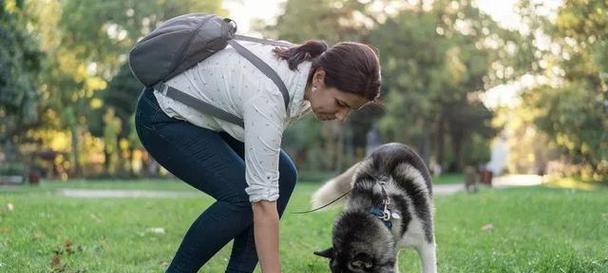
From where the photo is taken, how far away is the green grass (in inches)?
202

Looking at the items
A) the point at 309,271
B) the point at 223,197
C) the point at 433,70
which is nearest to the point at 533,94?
the point at 433,70

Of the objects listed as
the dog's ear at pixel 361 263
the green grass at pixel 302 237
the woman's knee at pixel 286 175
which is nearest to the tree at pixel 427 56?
the green grass at pixel 302 237

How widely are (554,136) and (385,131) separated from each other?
11.7m

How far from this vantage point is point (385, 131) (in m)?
36.0

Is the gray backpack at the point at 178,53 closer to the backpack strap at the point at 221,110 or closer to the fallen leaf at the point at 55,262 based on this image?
the backpack strap at the point at 221,110

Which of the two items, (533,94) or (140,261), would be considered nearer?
(140,261)

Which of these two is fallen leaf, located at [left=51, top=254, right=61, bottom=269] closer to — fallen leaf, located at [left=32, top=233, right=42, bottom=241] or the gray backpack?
fallen leaf, located at [left=32, top=233, right=42, bottom=241]

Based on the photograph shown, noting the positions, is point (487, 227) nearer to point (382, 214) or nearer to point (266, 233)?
point (382, 214)

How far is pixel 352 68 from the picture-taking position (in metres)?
3.06

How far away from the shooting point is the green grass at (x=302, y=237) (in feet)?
16.9

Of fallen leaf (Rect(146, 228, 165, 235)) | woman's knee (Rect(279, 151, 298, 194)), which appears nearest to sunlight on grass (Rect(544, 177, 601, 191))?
fallen leaf (Rect(146, 228, 165, 235))

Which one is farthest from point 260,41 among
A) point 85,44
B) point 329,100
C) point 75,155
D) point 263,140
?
point 75,155

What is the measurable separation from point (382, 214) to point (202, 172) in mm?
1254

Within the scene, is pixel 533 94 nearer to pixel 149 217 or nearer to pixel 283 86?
pixel 149 217
